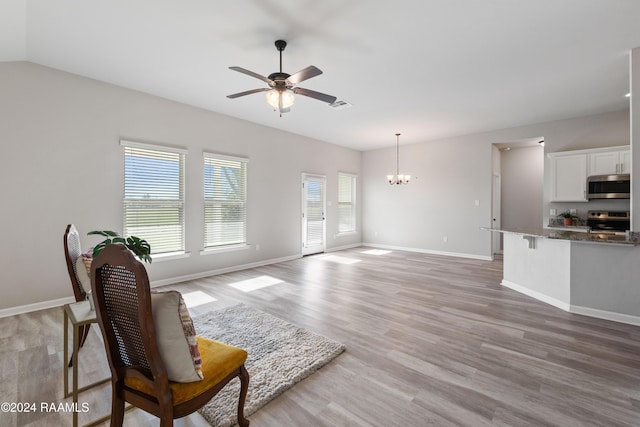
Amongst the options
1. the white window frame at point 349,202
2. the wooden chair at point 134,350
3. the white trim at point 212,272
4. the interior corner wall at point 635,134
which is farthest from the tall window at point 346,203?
the wooden chair at point 134,350

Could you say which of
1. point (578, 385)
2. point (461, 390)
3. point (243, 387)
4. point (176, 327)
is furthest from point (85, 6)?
point (578, 385)

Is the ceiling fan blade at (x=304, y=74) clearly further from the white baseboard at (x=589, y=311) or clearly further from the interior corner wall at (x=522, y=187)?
the interior corner wall at (x=522, y=187)

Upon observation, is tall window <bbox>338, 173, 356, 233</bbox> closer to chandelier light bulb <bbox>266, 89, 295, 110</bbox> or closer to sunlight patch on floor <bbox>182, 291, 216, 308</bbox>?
sunlight patch on floor <bbox>182, 291, 216, 308</bbox>

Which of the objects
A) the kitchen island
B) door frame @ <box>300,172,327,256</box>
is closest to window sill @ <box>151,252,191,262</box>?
door frame @ <box>300,172,327,256</box>

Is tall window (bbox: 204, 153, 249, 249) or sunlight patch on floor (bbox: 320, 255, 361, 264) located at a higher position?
tall window (bbox: 204, 153, 249, 249)

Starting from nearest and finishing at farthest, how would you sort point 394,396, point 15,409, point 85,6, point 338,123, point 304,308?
1. point 15,409
2. point 394,396
3. point 85,6
4. point 304,308
5. point 338,123

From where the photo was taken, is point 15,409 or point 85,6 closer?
point 15,409

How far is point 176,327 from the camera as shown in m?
1.23

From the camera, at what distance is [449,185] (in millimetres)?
7160

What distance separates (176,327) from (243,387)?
0.66 m

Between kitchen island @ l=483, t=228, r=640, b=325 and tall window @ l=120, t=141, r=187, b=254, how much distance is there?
17.5 feet

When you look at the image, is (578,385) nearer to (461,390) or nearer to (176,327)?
(461,390)

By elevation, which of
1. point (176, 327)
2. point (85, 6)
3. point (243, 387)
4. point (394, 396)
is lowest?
point (394, 396)

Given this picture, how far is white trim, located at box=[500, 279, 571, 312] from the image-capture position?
3522 mm
